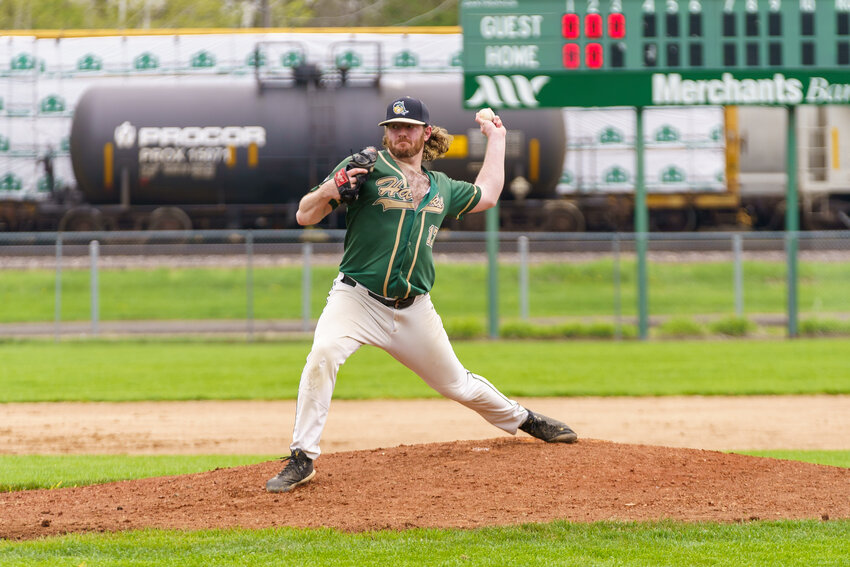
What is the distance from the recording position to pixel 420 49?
26.8 metres

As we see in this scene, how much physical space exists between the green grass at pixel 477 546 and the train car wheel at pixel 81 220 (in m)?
20.3

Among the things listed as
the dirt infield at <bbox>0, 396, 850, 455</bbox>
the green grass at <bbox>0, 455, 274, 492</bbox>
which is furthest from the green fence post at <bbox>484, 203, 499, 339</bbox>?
the green grass at <bbox>0, 455, 274, 492</bbox>

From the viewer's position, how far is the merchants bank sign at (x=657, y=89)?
1747cm

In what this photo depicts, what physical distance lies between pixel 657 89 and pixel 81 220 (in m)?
13.7

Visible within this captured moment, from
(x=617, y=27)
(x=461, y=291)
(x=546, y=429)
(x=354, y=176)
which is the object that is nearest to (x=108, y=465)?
(x=546, y=429)

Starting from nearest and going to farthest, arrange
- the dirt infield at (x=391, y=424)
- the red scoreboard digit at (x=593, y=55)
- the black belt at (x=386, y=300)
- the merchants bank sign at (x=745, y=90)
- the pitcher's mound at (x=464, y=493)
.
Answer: the pitcher's mound at (x=464, y=493), the black belt at (x=386, y=300), the dirt infield at (x=391, y=424), the red scoreboard digit at (x=593, y=55), the merchants bank sign at (x=745, y=90)

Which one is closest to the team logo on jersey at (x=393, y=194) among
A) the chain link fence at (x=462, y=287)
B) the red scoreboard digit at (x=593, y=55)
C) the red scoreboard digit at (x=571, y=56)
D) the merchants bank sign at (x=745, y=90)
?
the red scoreboard digit at (x=571, y=56)

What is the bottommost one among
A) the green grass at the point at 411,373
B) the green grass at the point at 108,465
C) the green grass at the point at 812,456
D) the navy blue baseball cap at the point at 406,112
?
the green grass at the point at 411,373

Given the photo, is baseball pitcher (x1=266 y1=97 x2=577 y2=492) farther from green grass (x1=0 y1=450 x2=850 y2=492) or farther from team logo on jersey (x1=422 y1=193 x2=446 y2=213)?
green grass (x1=0 y1=450 x2=850 y2=492)

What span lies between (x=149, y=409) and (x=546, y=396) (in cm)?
445

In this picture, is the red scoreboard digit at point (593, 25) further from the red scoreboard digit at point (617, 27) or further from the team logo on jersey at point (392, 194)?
the team logo on jersey at point (392, 194)

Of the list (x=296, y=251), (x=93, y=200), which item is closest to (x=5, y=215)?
(x=93, y=200)

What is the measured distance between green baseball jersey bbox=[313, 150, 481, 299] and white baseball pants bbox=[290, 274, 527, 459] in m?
0.12

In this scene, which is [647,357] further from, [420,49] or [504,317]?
[420,49]
